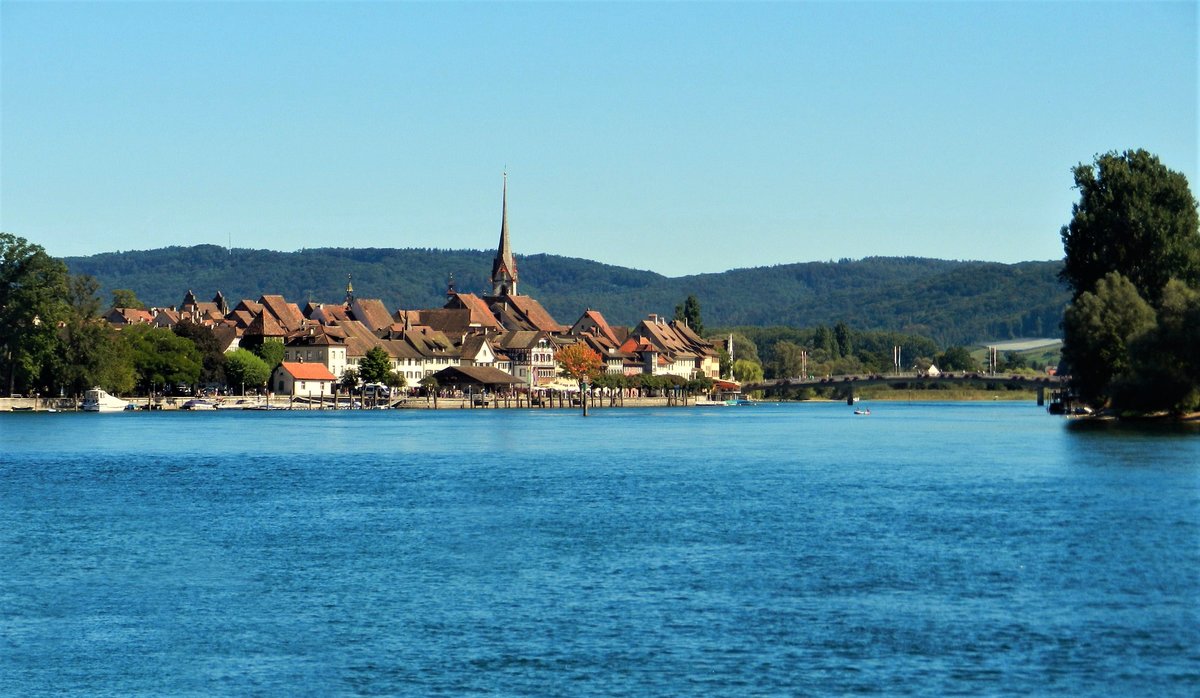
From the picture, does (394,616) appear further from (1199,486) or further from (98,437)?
(98,437)

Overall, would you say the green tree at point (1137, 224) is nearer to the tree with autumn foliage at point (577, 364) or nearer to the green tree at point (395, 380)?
the green tree at point (395, 380)

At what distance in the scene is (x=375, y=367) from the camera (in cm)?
15062

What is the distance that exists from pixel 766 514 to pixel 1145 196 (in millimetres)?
55600

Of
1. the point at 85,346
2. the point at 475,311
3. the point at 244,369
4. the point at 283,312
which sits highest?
the point at 475,311

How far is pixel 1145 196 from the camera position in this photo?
8875 centimetres

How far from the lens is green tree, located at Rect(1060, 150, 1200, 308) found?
8819 cm

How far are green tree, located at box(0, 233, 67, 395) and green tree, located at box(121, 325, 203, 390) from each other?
1378cm

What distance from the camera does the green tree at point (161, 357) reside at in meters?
129

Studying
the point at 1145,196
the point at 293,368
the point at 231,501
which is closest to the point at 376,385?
the point at 293,368

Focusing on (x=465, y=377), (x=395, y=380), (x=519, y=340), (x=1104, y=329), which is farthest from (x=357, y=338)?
(x=1104, y=329)

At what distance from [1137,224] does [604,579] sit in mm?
65888

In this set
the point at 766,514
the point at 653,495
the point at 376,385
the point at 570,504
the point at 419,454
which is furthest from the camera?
the point at 376,385

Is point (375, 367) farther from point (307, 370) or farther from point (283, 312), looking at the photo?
point (283, 312)

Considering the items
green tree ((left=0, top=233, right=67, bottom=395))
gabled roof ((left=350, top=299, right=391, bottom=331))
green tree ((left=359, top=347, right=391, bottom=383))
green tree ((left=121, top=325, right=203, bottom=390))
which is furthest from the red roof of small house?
green tree ((left=0, top=233, right=67, bottom=395))
